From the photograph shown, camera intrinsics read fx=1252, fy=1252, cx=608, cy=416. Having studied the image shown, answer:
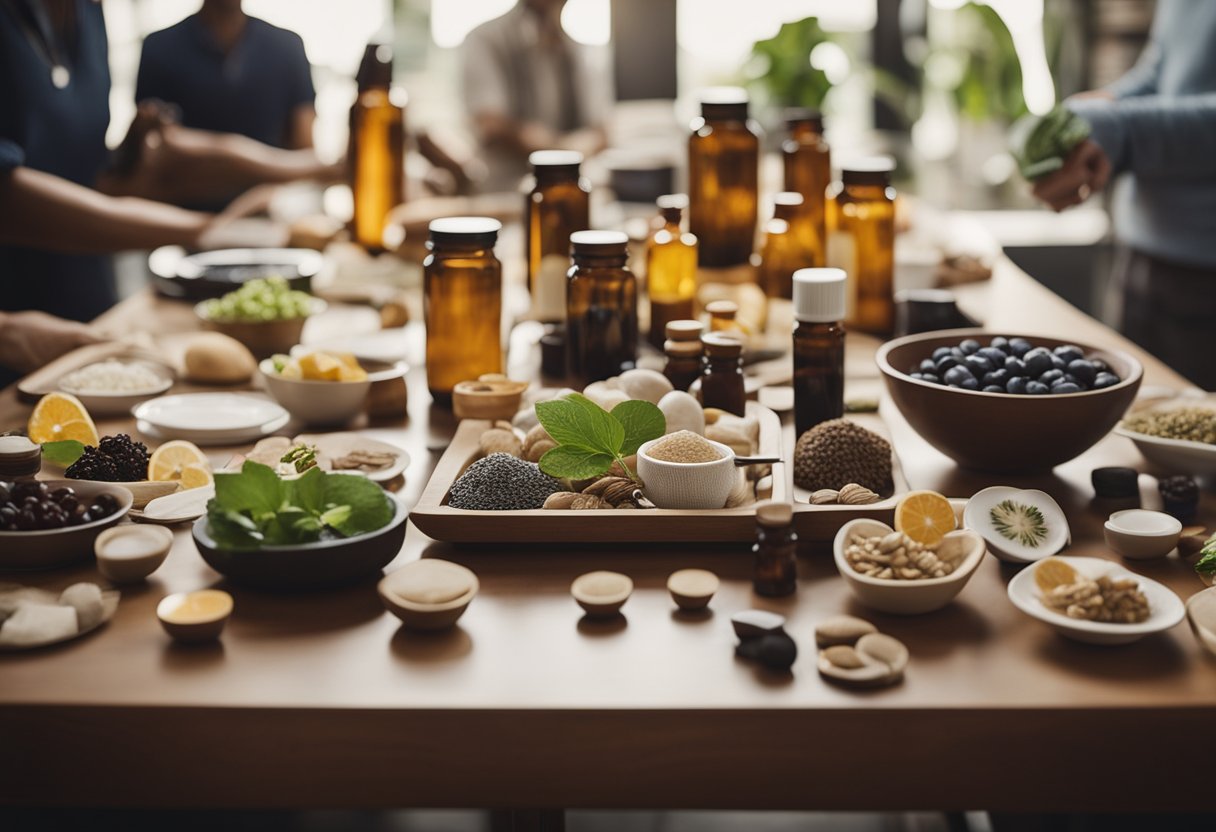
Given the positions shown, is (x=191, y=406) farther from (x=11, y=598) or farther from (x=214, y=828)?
(x=214, y=828)

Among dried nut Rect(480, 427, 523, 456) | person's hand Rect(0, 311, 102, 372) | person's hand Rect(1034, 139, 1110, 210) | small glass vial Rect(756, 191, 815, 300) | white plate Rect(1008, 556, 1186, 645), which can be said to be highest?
person's hand Rect(1034, 139, 1110, 210)

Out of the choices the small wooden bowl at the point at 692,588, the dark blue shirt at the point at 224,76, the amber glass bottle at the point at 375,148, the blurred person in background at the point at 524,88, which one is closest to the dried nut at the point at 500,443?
the small wooden bowl at the point at 692,588

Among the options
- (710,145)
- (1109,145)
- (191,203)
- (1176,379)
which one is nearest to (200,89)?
(191,203)

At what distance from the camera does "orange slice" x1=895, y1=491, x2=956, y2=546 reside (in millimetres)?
1052

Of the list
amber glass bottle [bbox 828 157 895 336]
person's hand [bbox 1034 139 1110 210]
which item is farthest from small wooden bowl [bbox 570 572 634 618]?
person's hand [bbox 1034 139 1110 210]

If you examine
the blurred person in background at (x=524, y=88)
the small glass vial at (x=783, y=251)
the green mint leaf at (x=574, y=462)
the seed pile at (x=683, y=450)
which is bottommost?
the green mint leaf at (x=574, y=462)

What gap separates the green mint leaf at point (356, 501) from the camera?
3.42 ft

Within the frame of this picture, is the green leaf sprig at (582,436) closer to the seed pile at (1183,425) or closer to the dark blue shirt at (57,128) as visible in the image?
the seed pile at (1183,425)

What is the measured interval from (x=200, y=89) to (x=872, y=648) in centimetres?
297

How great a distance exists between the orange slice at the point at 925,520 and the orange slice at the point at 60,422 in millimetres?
848

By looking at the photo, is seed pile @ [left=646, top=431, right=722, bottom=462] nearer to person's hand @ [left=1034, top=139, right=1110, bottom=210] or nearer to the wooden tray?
the wooden tray

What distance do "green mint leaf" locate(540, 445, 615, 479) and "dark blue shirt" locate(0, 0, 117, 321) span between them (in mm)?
1735

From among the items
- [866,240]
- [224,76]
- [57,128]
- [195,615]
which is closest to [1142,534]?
[195,615]

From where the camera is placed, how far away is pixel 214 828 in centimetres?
204
